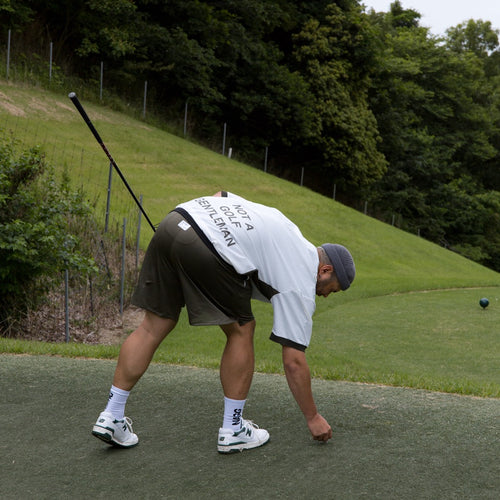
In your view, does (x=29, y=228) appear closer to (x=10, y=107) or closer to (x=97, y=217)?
(x=97, y=217)

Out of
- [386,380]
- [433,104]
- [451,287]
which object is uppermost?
[433,104]

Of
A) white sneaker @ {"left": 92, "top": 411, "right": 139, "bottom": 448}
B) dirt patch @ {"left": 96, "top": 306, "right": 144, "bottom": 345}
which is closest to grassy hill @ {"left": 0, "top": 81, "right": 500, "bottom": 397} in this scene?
dirt patch @ {"left": 96, "top": 306, "right": 144, "bottom": 345}

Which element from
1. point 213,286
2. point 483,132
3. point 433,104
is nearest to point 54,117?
point 213,286

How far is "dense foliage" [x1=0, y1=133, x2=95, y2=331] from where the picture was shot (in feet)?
24.1

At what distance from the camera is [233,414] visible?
3328 mm

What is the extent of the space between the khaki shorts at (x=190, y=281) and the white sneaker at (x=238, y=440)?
1.76ft

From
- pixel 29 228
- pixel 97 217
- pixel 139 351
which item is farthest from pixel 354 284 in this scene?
pixel 139 351

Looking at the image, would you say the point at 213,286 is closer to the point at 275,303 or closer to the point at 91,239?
the point at 275,303

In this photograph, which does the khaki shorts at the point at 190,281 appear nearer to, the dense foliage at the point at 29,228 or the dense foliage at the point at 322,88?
the dense foliage at the point at 29,228

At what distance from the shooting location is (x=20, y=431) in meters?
3.54

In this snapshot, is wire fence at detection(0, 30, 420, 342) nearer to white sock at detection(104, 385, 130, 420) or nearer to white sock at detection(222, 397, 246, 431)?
white sock at detection(104, 385, 130, 420)

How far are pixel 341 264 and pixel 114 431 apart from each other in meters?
1.36

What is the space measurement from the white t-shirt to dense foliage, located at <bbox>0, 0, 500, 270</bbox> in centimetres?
2247

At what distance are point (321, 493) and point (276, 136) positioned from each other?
29.8 meters
